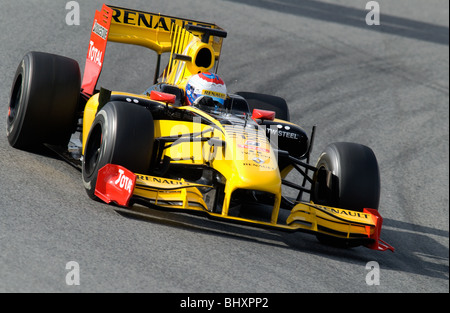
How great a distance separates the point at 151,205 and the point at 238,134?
1.18m

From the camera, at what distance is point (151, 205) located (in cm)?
696

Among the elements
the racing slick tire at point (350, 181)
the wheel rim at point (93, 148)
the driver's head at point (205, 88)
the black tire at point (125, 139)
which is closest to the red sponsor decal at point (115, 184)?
the black tire at point (125, 139)

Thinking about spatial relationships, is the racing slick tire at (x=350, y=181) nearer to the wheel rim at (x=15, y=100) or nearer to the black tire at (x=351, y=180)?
the black tire at (x=351, y=180)

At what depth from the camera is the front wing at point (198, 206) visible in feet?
23.0

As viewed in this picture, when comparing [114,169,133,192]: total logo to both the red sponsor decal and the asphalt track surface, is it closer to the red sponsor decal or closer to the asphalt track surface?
the red sponsor decal

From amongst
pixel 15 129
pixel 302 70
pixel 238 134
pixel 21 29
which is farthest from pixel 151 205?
pixel 302 70

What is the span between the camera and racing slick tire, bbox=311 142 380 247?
7.87 m

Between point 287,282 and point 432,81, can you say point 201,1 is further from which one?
point 287,282

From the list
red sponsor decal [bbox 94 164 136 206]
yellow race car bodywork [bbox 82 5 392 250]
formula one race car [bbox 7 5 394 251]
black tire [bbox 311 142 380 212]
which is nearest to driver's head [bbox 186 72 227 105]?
formula one race car [bbox 7 5 394 251]

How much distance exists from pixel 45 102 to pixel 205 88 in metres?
1.77

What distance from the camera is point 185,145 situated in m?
7.81

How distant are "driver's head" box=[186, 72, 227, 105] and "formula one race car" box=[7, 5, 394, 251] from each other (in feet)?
0.04
